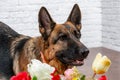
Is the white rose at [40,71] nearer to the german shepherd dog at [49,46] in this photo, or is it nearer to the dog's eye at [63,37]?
the german shepherd dog at [49,46]

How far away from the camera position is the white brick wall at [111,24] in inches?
222

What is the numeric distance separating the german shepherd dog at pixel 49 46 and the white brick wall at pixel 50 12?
8.87 ft

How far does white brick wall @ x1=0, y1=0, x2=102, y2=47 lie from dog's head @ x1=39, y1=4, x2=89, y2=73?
10.1ft

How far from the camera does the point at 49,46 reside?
2088 mm

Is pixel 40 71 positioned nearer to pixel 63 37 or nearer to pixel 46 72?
pixel 46 72

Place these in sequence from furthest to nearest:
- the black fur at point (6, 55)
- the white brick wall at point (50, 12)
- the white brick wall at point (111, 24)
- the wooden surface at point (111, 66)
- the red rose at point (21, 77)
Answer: the white brick wall at point (111, 24) < the white brick wall at point (50, 12) < the wooden surface at point (111, 66) < the black fur at point (6, 55) < the red rose at point (21, 77)

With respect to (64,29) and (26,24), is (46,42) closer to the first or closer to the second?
(64,29)

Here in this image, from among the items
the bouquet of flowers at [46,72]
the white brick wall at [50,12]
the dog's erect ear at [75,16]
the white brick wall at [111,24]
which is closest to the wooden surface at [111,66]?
the white brick wall at [111,24]

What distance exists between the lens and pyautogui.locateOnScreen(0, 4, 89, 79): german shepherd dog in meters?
1.95

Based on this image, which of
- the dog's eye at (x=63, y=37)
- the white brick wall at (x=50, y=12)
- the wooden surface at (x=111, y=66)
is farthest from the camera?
the white brick wall at (x=50, y=12)

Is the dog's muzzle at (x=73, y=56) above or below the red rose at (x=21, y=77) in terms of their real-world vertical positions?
below

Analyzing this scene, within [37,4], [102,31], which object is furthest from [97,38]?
[37,4]

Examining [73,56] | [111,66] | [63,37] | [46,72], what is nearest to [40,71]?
[46,72]

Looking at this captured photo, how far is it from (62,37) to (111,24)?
12.7ft
